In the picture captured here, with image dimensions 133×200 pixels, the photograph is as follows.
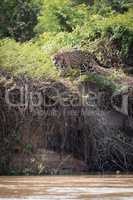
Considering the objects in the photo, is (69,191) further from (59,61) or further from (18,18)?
(18,18)

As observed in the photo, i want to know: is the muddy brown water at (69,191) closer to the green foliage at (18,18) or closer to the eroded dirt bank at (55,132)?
the eroded dirt bank at (55,132)

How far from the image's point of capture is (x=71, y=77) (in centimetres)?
1873

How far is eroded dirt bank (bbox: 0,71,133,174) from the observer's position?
16.8m

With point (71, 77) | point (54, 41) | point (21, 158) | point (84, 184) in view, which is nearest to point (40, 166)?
point (21, 158)

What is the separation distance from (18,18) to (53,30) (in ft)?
18.8

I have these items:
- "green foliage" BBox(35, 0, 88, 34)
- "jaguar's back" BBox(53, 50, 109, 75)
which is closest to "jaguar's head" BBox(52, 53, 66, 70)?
"jaguar's back" BBox(53, 50, 109, 75)

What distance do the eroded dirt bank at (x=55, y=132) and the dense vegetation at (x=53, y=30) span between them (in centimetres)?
67

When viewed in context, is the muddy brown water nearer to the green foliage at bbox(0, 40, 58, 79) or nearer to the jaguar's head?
the green foliage at bbox(0, 40, 58, 79)

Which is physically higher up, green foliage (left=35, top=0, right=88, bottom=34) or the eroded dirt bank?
green foliage (left=35, top=0, right=88, bottom=34)

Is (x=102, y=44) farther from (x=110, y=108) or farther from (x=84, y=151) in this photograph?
(x=84, y=151)

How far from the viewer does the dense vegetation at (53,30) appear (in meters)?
18.0

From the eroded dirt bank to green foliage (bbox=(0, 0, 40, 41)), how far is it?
11.8 meters

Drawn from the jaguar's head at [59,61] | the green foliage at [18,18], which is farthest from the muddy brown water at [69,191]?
the green foliage at [18,18]

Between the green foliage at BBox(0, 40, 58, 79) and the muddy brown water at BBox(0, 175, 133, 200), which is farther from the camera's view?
the green foliage at BBox(0, 40, 58, 79)
